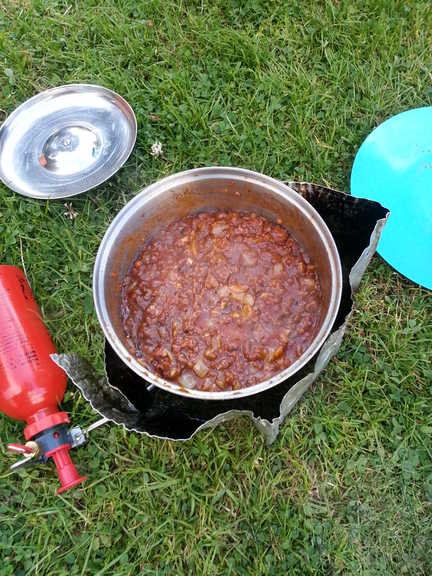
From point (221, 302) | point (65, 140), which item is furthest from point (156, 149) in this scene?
point (221, 302)

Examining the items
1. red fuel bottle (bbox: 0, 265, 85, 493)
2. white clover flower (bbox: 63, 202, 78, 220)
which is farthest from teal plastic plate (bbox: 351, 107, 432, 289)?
red fuel bottle (bbox: 0, 265, 85, 493)

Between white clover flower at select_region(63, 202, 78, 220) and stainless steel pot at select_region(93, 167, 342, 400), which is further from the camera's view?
white clover flower at select_region(63, 202, 78, 220)

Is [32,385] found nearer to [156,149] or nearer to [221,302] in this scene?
[221,302]

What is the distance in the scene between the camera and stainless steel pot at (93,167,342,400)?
2.03 metres

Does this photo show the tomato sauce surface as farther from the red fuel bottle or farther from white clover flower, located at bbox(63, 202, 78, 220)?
white clover flower, located at bbox(63, 202, 78, 220)

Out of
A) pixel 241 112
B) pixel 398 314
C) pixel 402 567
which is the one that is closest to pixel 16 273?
pixel 241 112

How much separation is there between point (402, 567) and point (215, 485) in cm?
80

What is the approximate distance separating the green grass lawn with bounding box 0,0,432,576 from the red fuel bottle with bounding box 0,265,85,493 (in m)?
0.17

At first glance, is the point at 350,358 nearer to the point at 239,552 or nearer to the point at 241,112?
the point at 239,552

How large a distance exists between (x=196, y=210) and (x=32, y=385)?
41.6 inches

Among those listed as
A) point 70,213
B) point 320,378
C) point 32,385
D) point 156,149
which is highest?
point 156,149

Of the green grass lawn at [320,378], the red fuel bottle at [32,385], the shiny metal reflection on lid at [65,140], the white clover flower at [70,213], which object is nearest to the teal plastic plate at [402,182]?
the green grass lawn at [320,378]

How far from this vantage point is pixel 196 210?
2.38m

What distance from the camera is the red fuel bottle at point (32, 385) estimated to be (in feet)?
6.59
